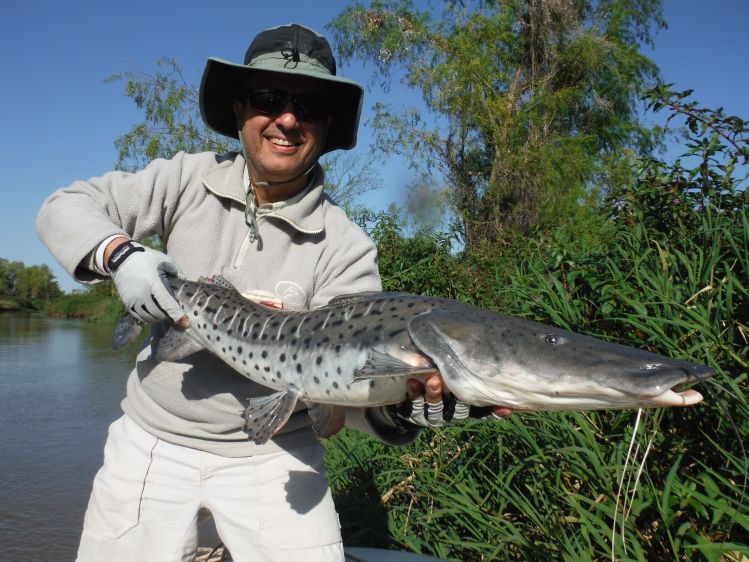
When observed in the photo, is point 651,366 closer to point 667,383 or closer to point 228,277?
point 667,383

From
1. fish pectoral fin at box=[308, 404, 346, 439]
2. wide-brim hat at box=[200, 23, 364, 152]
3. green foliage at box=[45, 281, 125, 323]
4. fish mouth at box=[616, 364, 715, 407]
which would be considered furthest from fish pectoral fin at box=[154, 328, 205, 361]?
green foliage at box=[45, 281, 125, 323]

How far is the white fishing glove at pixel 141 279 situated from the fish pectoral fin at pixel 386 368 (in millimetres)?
972

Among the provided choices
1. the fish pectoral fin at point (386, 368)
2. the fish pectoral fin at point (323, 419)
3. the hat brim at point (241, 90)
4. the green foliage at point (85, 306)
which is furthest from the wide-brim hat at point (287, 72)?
the green foliage at point (85, 306)

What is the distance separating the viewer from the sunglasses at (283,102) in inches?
121

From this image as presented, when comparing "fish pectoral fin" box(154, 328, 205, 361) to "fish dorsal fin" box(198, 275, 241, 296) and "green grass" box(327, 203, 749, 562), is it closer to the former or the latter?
"fish dorsal fin" box(198, 275, 241, 296)

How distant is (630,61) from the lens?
66.2 feet

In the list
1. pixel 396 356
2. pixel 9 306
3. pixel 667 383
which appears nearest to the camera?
pixel 667 383

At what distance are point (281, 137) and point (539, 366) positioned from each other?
171 cm

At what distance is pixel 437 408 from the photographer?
2496 mm

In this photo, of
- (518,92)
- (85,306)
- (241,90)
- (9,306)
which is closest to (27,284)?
(9,306)

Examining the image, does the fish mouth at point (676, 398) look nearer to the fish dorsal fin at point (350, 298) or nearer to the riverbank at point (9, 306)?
the fish dorsal fin at point (350, 298)

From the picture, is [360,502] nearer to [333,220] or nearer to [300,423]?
[300,423]

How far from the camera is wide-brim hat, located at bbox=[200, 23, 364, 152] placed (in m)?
3.05

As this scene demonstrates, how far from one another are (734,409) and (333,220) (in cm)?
244
